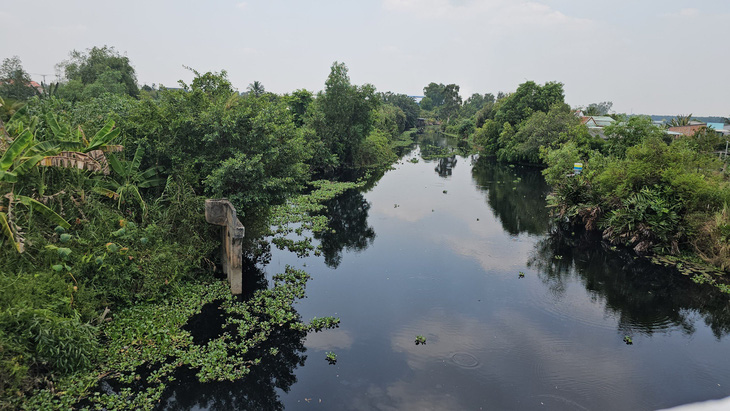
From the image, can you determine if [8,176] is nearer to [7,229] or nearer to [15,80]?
[7,229]

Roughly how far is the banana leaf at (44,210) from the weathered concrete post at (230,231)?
3213 millimetres

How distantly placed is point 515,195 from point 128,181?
2366 cm

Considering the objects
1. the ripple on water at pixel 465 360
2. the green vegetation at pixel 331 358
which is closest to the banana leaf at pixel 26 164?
the green vegetation at pixel 331 358

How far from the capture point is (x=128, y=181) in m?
10.8

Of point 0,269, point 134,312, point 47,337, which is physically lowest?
point 134,312

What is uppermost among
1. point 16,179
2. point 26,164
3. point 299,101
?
point 299,101

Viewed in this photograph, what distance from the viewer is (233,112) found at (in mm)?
12070

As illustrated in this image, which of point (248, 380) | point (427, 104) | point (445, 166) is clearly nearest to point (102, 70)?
point (445, 166)

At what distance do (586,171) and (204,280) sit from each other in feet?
59.7

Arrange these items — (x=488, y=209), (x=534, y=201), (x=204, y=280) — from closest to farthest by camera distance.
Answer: (x=204, y=280) < (x=488, y=209) < (x=534, y=201)

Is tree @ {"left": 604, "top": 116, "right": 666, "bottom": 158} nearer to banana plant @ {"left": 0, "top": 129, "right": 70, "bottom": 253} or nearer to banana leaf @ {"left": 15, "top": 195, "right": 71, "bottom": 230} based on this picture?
banana leaf @ {"left": 15, "top": 195, "right": 71, "bottom": 230}

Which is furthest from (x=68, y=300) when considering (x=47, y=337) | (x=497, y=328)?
(x=497, y=328)

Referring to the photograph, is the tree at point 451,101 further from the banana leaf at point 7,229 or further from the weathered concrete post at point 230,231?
the banana leaf at point 7,229

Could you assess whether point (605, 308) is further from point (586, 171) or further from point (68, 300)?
point (68, 300)
